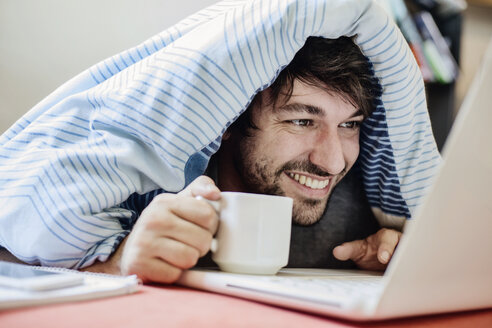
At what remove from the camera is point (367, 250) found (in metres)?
0.89

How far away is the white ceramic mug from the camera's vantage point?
499 millimetres

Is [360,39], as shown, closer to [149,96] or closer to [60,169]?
[149,96]

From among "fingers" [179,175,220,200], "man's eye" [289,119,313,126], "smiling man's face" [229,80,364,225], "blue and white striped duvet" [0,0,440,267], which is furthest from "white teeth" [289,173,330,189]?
"fingers" [179,175,220,200]

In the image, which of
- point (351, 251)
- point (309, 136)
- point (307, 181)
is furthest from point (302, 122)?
point (351, 251)

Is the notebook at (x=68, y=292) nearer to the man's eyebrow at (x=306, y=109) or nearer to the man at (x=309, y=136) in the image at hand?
the man at (x=309, y=136)

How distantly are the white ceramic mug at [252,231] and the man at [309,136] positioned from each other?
0.20m

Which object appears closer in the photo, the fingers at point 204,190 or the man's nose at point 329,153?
the fingers at point 204,190

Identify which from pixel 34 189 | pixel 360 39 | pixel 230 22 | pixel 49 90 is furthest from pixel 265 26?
Answer: pixel 49 90

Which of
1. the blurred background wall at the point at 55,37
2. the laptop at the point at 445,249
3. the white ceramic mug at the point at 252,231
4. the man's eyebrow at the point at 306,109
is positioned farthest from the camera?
the blurred background wall at the point at 55,37

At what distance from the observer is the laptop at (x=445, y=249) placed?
1.04 ft

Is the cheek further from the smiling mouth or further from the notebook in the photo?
the notebook

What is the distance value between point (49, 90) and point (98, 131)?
53 cm

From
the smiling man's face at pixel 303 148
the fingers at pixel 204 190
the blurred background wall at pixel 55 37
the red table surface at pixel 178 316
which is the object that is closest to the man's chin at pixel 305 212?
the smiling man's face at pixel 303 148

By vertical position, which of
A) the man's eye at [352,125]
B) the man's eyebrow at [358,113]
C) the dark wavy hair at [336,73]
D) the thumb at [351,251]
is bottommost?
the thumb at [351,251]
